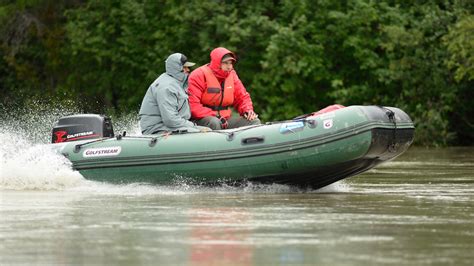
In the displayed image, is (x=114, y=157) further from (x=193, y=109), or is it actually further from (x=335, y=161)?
(x=335, y=161)

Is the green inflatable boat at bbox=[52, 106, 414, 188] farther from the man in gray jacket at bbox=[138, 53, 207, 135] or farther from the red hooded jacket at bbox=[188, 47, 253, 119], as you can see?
the red hooded jacket at bbox=[188, 47, 253, 119]

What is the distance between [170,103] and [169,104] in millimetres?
14

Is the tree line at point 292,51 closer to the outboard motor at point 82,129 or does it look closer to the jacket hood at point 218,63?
the jacket hood at point 218,63

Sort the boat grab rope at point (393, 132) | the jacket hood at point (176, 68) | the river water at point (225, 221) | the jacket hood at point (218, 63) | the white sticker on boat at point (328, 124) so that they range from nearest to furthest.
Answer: the river water at point (225, 221)
the white sticker on boat at point (328, 124)
the boat grab rope at point (393, 132)
the jacket hood at point (176, 68)
the jacket hood at point (218, 63)

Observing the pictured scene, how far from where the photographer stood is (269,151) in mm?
12586

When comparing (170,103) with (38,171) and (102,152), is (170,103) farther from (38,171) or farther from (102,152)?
(38,171)

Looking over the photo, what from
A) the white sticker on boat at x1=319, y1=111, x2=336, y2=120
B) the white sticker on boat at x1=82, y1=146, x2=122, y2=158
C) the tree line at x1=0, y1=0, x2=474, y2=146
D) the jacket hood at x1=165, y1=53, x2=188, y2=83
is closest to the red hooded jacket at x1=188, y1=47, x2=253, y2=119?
the jacket hood at x1=165, y1=53, x2=188, y2=83

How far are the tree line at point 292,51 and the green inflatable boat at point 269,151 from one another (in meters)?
11.9

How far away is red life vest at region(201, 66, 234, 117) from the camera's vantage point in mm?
13688

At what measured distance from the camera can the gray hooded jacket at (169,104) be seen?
13.2 m

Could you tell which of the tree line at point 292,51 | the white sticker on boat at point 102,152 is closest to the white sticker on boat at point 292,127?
the white sticker on boat at point 102,152

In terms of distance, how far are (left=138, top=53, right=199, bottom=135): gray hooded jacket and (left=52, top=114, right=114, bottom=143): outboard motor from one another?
562 mm

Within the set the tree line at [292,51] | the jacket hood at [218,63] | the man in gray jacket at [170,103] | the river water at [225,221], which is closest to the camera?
the river water at [225,221]

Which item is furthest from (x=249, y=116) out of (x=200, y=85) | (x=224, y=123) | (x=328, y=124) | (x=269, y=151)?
(x=328, y=124)
